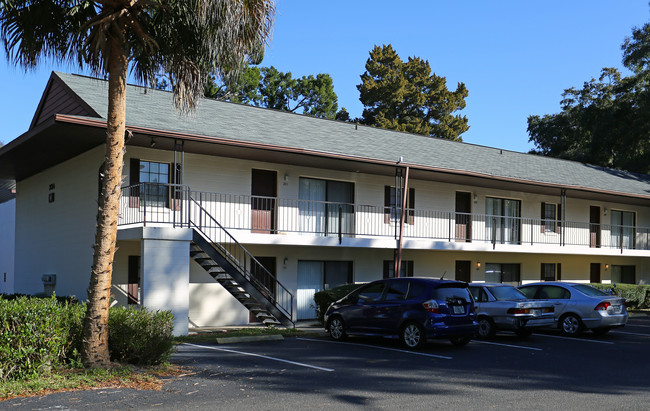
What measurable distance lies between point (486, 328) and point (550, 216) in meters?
14.4

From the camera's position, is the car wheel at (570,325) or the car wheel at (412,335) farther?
the car wheel at (570,325)

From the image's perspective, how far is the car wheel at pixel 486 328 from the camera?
53.3 ft

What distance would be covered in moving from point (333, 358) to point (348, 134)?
13323 millimetres

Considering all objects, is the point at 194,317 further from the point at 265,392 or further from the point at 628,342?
the point at 628,342

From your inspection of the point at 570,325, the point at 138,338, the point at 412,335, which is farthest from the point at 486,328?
the point at 138,338

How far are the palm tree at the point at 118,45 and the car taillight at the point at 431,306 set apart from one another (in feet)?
20.0

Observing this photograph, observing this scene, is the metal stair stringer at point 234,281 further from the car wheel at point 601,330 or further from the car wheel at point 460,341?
the car wheel at point 601,330

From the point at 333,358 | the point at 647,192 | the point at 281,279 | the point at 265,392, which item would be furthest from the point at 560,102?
the point at 265,392

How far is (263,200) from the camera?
20.5 m

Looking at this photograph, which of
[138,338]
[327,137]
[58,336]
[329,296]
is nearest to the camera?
[58,336]

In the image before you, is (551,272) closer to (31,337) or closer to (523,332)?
(523,332)

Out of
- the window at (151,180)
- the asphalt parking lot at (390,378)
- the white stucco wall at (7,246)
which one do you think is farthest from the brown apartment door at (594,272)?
the white stucco wall at (7,246)

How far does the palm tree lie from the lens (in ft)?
33.9

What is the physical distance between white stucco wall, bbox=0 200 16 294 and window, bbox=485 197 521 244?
62.8 ft
